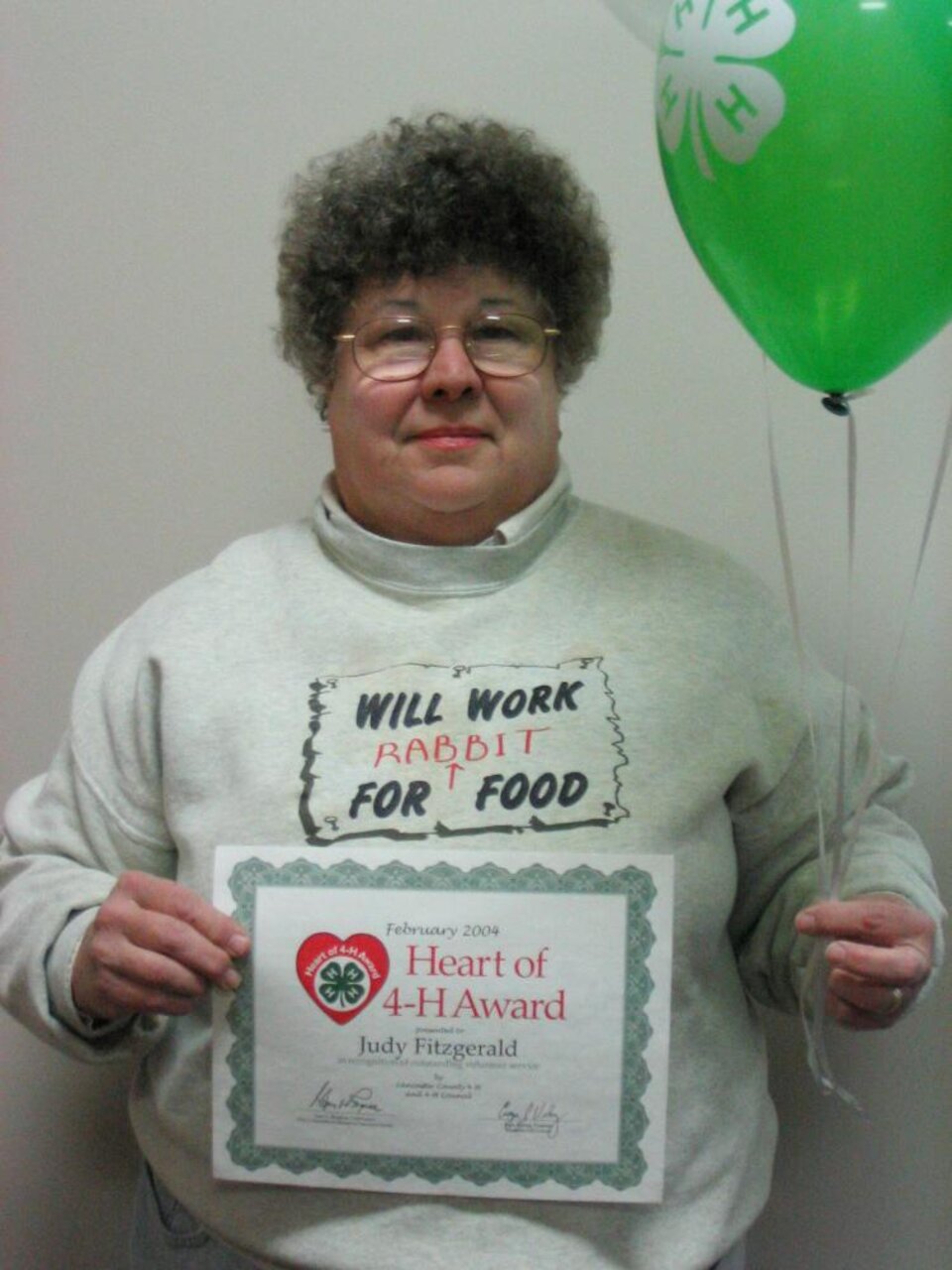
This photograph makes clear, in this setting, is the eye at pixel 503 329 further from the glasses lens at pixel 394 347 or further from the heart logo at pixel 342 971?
the heart logo at pixel 342 971

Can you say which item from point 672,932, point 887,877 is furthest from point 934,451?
point 672,932

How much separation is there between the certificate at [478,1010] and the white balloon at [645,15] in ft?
1.99

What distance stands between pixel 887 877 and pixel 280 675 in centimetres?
48

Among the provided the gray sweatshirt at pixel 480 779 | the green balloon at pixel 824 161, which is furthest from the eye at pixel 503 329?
the green balloon at pixel 824 161

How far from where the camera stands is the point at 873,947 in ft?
2.96

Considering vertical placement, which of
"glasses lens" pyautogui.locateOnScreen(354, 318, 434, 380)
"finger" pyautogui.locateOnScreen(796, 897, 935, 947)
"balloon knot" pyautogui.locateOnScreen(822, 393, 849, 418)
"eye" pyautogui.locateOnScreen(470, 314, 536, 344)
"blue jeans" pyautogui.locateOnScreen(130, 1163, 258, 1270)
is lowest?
"blue jeans" pyautogui.locateOnScreen(130, 1163, 258, 1270)

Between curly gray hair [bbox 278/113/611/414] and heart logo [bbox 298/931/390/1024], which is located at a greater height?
curly gray hair [bbox 278/113/611/414]

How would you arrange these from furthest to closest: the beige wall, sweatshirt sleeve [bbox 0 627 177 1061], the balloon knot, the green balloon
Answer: the beige wall
sweatshirt sleeve [bbox 0 627 177 1061]
the balloon knot
the green balloon

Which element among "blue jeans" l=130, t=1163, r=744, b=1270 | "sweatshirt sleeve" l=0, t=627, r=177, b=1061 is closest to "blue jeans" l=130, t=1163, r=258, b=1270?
"blue jeans" l=130, t=1163, r=744, b=1270

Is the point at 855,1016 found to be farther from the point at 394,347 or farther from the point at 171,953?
the point at 394,347

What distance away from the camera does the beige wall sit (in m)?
1.36

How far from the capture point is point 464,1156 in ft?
3.12

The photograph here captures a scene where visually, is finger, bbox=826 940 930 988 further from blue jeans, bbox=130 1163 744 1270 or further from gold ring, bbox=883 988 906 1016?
blue jeans, bbox=130 1163 744 1270

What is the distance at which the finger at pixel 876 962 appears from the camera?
0.89 m
